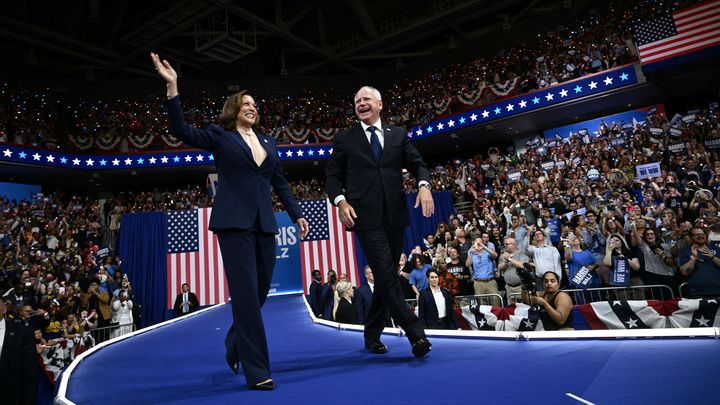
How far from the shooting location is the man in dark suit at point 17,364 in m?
3.62

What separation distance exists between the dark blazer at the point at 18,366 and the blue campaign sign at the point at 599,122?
48.1 ft

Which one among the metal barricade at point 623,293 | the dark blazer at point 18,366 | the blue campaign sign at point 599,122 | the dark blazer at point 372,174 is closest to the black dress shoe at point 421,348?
the dark blazer at point 372,174

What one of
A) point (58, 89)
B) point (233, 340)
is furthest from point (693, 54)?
Answer: point (58, 89)

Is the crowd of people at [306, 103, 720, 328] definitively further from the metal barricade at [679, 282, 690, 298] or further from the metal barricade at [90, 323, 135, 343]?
the metal barricade at [90, 323, 135, 343]

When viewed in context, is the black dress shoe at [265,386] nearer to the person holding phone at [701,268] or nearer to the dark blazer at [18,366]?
the dark blazer at [18,366]

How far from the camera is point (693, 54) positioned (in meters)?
11.5

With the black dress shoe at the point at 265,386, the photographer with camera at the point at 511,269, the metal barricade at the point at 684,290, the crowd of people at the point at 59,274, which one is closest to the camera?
the black dress shoe at the point at 265,386

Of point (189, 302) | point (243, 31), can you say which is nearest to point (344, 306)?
point (189, 302)

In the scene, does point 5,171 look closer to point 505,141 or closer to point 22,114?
point 22,114

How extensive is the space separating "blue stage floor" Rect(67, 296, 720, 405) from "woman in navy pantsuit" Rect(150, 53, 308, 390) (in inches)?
7.9

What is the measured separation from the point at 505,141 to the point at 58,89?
18.3m

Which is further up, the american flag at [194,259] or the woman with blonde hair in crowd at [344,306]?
A: the american flag at [194,259]

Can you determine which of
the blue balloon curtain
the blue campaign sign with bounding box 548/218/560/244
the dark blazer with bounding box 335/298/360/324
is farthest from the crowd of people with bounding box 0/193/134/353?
the blue campaign sign with bounding box 548/218/560/244

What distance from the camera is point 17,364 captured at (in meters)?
3.71
